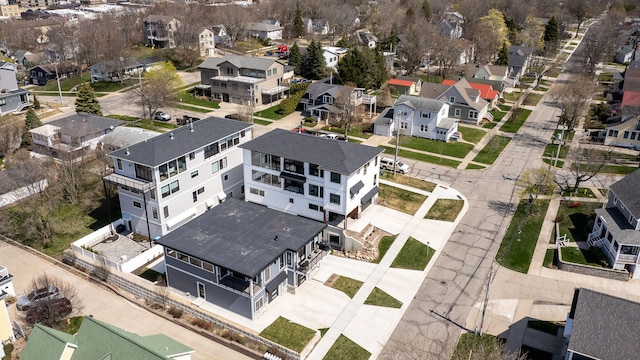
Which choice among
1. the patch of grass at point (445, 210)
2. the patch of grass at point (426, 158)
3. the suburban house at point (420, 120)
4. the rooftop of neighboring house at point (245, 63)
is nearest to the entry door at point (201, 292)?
the patch of grass at point (445, 210)

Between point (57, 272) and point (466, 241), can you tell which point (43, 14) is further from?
point (466, 241)

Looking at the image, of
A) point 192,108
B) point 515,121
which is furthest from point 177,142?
point 515,121

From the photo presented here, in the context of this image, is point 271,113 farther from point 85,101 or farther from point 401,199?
point 401,199

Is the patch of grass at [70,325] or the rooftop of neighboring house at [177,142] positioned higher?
the rooftop of neighboring house at [177,142]

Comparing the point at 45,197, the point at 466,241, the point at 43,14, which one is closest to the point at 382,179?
the point at 466,241

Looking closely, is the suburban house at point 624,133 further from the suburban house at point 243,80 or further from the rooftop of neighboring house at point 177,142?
the suburban house at point 243,80

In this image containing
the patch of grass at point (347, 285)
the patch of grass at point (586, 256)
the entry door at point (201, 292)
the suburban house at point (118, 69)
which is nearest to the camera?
the entry door at point (201, 292)
